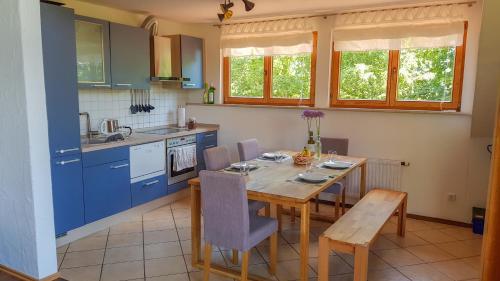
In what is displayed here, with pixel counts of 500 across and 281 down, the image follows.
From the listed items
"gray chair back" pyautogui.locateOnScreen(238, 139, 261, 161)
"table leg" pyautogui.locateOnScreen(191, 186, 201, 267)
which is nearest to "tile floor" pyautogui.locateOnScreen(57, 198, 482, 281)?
"table leg" pyautogui.locateOnScreen(191, 186, 201, 267)

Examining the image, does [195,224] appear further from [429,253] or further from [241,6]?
[241,6]

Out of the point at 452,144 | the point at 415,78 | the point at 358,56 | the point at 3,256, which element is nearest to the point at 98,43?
the point at 3,256

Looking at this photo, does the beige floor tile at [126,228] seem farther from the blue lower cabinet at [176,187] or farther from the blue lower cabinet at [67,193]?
the blue lower cabinet at [176,187]

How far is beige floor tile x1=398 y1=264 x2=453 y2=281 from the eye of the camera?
2.76 metres

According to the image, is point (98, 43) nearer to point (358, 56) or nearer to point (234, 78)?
point (234, 78)

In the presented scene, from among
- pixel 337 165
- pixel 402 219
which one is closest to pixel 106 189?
pixel 337 165

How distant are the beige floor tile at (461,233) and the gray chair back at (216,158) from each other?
7.37 ft

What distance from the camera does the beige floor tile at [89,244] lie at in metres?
3.23

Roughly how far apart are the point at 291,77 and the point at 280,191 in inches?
99.6

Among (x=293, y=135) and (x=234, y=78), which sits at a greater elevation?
(x=234, y=78)

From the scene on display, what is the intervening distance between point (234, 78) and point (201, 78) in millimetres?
451

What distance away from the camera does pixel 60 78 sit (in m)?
3.05

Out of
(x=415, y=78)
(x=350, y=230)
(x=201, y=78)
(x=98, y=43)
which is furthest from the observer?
(x=201, y=78)

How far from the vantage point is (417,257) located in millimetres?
3100
